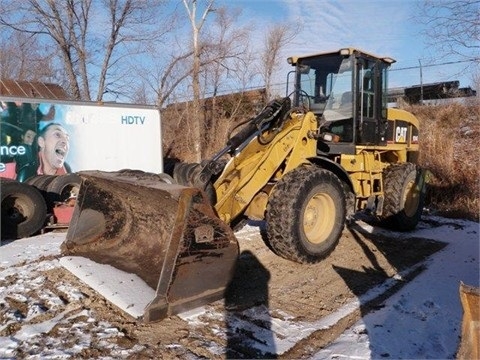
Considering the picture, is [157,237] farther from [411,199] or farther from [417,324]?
[411,199]

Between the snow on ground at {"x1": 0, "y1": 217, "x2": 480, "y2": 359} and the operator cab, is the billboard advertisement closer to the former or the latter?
the snow on ground at {"x1": 0, "y1": 217, "x2": 480, "y2": 359}

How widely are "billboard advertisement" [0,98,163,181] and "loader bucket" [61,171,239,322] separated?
4.78m

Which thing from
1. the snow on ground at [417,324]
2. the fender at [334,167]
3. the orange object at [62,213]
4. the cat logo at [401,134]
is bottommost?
the snow on ground at [417,324]

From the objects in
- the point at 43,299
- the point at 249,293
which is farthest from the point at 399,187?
the point at 43,299

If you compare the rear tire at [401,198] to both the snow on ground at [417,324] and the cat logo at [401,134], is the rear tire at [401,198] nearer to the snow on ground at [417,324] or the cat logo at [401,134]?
the cat logo at [401,134]

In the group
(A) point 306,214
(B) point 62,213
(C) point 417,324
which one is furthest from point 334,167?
(B) point 62,213

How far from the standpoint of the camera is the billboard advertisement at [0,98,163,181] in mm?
9008

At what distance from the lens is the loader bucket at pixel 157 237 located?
3.52 metres

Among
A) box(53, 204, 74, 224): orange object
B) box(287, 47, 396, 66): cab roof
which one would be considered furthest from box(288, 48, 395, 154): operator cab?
box(53, 204, 74, 224): orange object

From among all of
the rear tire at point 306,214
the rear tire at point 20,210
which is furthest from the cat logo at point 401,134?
the rear tire at point 20,210

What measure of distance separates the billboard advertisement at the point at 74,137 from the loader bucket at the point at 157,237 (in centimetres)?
478

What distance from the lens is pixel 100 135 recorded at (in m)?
10.0

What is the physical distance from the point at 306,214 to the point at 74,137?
644 cm

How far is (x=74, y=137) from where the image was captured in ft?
31.9
